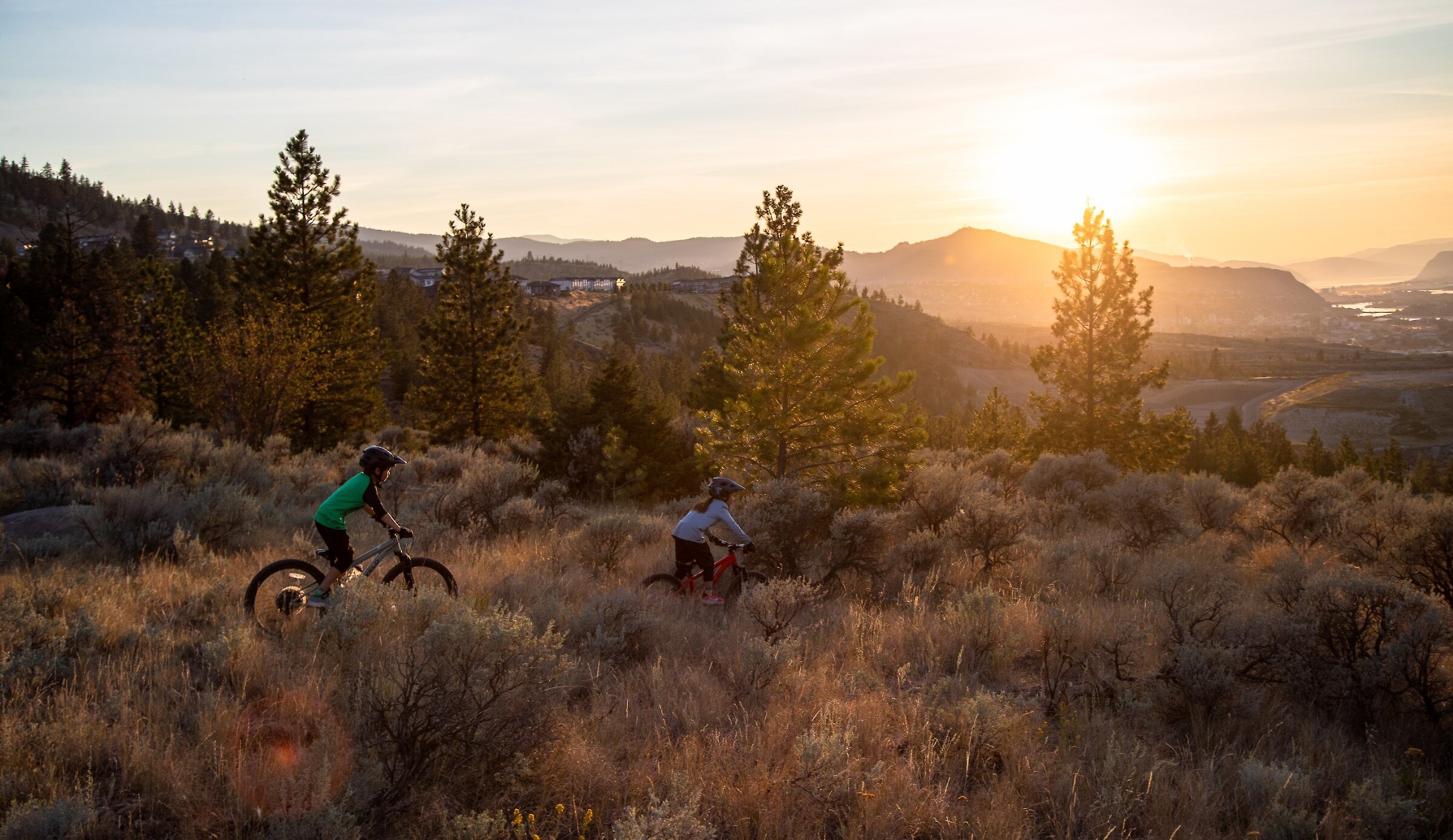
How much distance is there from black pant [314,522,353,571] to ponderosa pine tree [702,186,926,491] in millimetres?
8932

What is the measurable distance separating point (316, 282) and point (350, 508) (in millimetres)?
32486

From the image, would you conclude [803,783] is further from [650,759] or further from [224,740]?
[224,740]

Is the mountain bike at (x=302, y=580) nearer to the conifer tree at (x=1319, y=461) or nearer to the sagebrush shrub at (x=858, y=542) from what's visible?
the sagebrush shrub at (x=858, y=542)

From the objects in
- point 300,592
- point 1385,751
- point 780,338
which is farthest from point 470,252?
point 1385,751

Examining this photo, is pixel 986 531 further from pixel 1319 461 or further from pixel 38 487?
pixel 1319 461

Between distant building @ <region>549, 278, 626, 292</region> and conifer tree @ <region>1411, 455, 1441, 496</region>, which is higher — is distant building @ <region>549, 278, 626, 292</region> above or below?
above

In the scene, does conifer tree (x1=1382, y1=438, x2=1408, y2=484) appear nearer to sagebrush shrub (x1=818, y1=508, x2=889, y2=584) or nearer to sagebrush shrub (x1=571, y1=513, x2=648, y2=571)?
sagebrush shrub (x1=818, y1=508, x2=889, y2=584)

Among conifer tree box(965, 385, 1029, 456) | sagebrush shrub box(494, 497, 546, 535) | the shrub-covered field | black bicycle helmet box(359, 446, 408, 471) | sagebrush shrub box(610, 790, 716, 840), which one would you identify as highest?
black bicycle helmet box(359, 446, 408, 471)

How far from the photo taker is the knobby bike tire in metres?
6.76

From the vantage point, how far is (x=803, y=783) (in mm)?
3916

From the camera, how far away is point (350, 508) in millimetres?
6543

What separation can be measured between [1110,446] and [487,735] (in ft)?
88.4

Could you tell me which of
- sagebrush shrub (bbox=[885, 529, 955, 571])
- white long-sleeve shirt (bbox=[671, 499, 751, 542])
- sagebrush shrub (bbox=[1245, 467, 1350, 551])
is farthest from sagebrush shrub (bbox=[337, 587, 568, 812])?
sagebrush shrub (bbox=[1245, 467, 1350, 551])

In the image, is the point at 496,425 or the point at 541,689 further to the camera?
the point at 496,425
